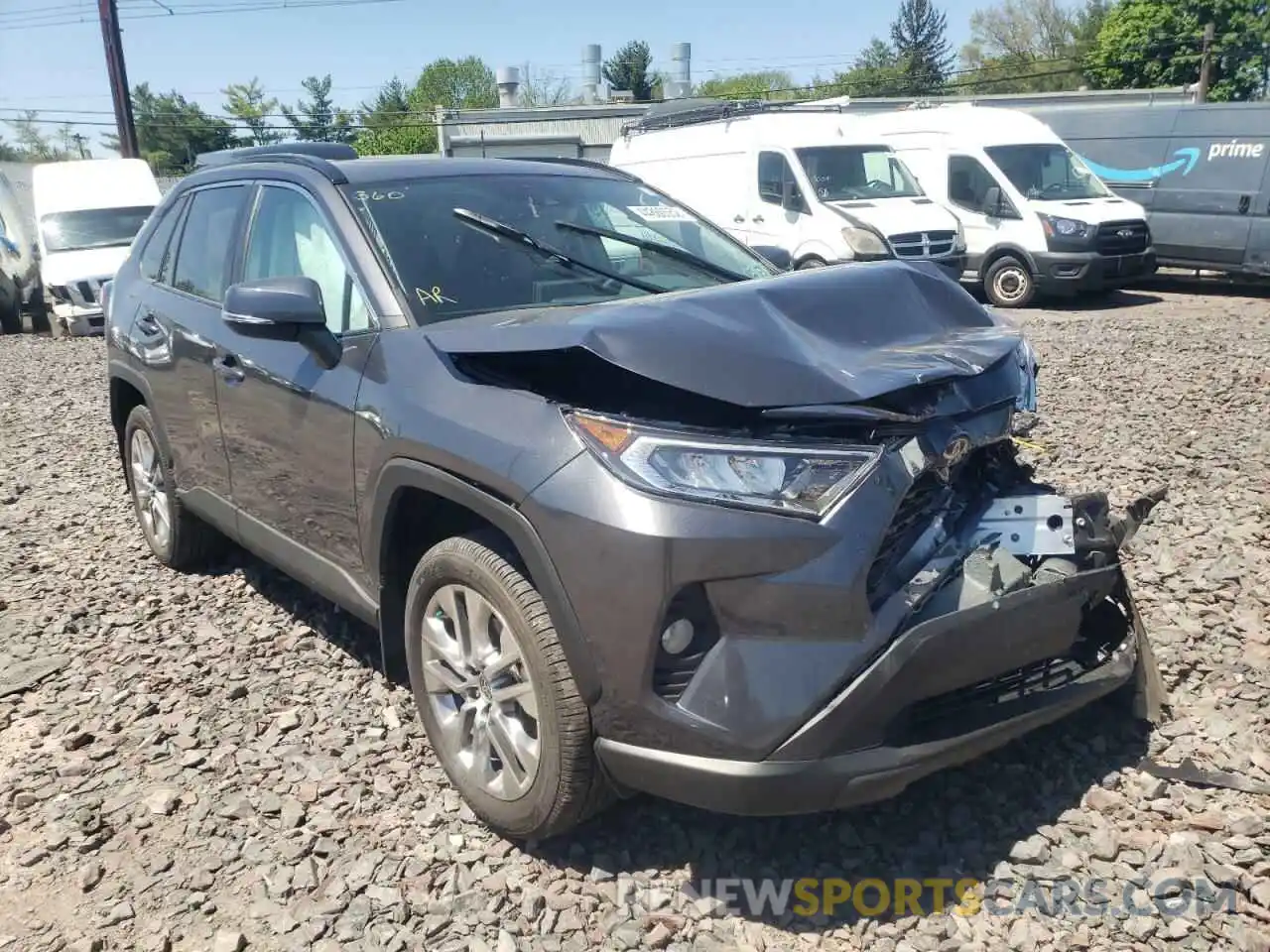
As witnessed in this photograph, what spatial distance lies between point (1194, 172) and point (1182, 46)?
3656 cm

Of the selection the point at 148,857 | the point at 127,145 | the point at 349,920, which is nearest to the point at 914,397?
the point at 349,920

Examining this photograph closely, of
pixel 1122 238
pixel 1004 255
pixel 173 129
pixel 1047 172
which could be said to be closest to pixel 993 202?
pixel 1004 255

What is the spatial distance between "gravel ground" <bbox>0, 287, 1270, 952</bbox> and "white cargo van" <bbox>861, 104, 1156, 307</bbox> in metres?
10.4

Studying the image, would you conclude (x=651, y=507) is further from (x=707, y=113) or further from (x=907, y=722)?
(x=707, y=113)

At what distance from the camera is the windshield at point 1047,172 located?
1491 centimetres

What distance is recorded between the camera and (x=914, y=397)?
2.55 m

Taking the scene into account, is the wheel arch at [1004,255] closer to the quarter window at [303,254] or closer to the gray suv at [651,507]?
the gray suv at [651,507]

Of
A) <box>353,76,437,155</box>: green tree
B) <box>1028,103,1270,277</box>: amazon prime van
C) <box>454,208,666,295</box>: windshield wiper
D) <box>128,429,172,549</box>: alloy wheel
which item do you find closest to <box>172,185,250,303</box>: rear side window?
<box>128,429,172,549</box>: alloy wheel

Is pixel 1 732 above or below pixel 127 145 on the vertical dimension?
below

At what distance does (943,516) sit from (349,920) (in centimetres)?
185

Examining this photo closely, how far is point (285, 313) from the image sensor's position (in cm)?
306

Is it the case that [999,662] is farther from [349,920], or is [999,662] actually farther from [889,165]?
[889,165]

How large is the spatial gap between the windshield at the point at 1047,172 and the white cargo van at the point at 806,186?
155 centimetres

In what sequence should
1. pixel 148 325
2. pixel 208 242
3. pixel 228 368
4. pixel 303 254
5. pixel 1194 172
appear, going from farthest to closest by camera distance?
pixel 1194 172
pixel 148 325
pixel 208 242
pixel 228 368
pixel 303 254
